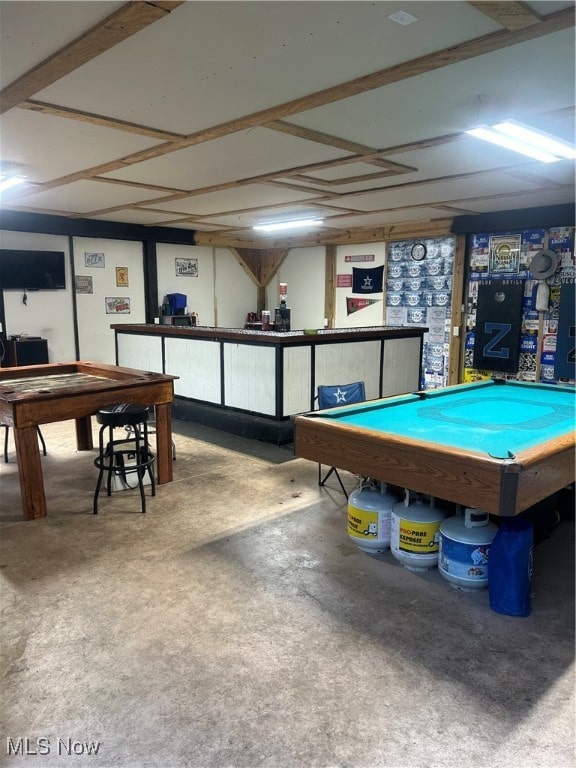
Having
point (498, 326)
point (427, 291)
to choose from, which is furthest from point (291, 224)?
point (498, 326)

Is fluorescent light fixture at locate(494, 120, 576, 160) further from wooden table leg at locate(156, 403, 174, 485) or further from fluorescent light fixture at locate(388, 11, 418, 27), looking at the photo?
wooden table leg at locate(156, 403, 174, 485)

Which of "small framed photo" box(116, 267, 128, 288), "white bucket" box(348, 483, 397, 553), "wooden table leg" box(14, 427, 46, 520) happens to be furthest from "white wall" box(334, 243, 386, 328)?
"wooden table leg" box(14, 427, 46, 520)

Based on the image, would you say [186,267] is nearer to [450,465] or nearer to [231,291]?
[231,291]

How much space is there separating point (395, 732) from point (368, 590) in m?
0.97

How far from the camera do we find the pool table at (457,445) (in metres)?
2.31

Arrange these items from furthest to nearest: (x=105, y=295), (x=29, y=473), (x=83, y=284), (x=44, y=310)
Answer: (x=105, y=295) → (x=83, y=284) → (x=44, y=310) → (x=29, y=473)

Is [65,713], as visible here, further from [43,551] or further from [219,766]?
[43,551]

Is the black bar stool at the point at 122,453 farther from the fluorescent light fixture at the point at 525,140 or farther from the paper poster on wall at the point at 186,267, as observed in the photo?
the paper poster on wall at the point at 186,267

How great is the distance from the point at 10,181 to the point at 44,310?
9.19 ft

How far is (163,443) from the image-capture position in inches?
178

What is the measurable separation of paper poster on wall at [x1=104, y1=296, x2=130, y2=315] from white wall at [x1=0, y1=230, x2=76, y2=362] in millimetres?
597

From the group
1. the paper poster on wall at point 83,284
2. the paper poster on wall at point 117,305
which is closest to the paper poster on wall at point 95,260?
the paper poster on wall at point 83,284

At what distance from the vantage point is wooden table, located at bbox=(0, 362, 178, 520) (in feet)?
12.3

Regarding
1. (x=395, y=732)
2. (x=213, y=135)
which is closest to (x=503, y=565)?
(x=395, y=732)
